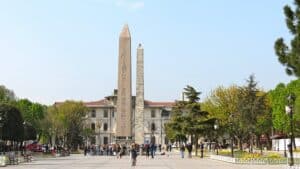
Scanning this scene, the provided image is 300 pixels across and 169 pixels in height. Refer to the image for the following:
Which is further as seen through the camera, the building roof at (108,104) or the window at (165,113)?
the window at (165,113)

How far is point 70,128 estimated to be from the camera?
314 feet

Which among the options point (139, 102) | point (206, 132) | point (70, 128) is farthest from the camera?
point (70, 128)

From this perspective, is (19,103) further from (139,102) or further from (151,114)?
(151,114)

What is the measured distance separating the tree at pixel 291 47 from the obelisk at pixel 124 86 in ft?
144

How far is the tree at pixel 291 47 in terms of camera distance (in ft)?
66.3

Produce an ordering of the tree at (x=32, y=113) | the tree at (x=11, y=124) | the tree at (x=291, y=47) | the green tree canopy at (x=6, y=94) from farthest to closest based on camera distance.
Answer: the tree at (x=32, y=113)
the green tree canopy at (x=6, y=94)
the tree at (x=11, y=124)
the tree at (x=291, y=47)

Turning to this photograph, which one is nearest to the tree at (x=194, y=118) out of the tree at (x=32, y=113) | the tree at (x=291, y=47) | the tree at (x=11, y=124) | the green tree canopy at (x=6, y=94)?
the tree at (x=11, y=124)

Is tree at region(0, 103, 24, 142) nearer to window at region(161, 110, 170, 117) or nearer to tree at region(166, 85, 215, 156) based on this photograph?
tree at region(166, 85, 215, 156)

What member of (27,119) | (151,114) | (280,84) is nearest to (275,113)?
(280,84)

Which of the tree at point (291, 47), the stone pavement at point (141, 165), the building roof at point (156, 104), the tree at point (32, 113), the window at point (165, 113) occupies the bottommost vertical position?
the stone pavement at point (141, 165)

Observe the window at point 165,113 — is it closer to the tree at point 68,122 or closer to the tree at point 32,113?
the tree at point 32,113

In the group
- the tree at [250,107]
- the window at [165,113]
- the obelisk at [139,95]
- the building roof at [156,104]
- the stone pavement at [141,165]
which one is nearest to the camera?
the stone pavement at [141,165]

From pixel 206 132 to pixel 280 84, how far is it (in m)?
24.3

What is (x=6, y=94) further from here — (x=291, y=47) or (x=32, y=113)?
(x=291, y=47)
